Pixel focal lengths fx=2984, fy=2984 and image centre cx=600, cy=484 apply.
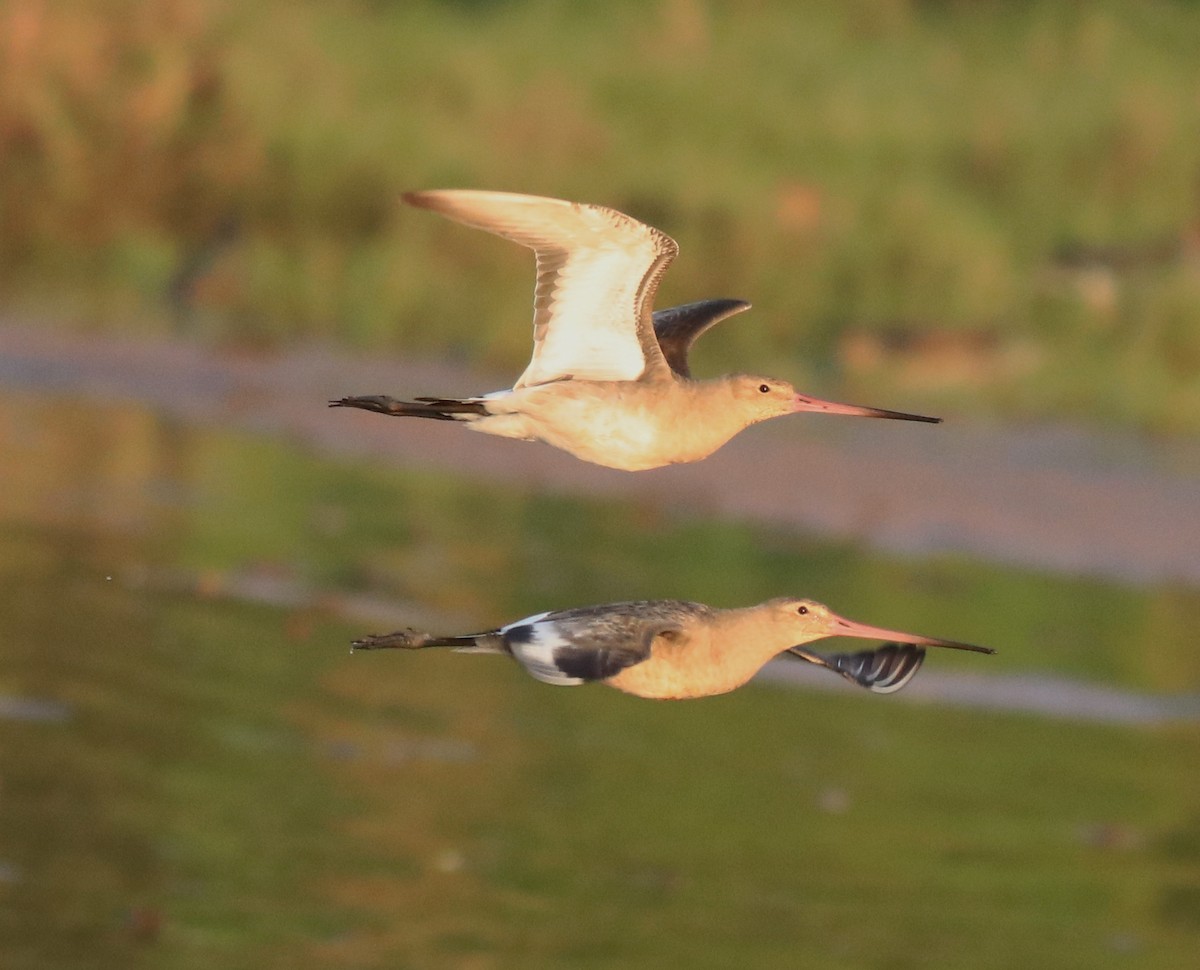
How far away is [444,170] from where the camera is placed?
29797 millimetres

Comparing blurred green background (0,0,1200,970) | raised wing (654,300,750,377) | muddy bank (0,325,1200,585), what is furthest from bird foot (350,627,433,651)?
muddy bank (0,325,1200,585)

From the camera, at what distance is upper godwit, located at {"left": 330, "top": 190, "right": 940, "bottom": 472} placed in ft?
28.0

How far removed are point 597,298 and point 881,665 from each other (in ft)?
4.50

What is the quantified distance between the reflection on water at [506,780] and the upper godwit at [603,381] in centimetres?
494

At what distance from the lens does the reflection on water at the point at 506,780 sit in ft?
45.2

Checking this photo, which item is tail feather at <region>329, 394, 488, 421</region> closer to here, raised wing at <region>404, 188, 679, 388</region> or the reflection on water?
raised wing at <region>404, 188, 679, 388</region>

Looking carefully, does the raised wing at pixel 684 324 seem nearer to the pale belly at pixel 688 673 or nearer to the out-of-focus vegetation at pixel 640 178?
the pale belly at pixel 688 673

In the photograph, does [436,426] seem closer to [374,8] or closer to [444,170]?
[444,170]

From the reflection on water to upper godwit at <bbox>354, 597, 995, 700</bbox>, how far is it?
4.87 meters

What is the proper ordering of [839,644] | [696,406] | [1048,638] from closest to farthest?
[696,406] → [839,644] → [1048,638]

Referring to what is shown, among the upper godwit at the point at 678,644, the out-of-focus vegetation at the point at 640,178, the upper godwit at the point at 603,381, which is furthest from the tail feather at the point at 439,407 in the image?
the out-of-focus vegetation at the point at 640,178

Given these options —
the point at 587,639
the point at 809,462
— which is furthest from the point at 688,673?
the point at 809,462

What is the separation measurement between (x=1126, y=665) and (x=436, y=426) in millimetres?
8776

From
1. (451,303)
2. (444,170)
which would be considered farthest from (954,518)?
(444,170)
